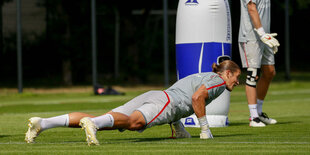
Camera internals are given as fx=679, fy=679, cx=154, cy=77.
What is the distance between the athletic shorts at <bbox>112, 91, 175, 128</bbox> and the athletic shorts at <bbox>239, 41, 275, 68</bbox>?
10.8ft

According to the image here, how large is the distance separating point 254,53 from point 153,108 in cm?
363

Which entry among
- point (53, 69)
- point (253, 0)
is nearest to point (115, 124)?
point (253, 0)

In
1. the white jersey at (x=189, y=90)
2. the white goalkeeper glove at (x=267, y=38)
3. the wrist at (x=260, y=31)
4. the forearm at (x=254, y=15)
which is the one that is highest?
the forearm at (x=254, y=15)

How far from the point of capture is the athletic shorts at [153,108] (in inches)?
307

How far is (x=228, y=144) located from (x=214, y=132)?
2.08 m

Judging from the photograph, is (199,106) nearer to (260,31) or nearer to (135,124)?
(135,124)

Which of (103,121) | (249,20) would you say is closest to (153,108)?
(103,121)

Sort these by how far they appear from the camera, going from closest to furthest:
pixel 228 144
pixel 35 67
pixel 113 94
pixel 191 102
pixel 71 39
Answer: pixel 228 144, pixel 191 102, pixel 113 94, pixel 71 39, pixel 35 67

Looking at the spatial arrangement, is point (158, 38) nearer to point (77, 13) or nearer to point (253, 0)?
point (77, 13)

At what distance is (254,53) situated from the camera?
11.0 metres

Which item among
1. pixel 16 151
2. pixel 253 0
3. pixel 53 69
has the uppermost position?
pixel 253 0

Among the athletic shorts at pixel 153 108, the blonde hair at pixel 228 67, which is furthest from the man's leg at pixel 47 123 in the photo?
the blonde hair at pixel 228 67

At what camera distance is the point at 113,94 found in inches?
898

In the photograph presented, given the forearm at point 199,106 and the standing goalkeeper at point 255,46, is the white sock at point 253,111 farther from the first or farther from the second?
the forearm at point 199,106
